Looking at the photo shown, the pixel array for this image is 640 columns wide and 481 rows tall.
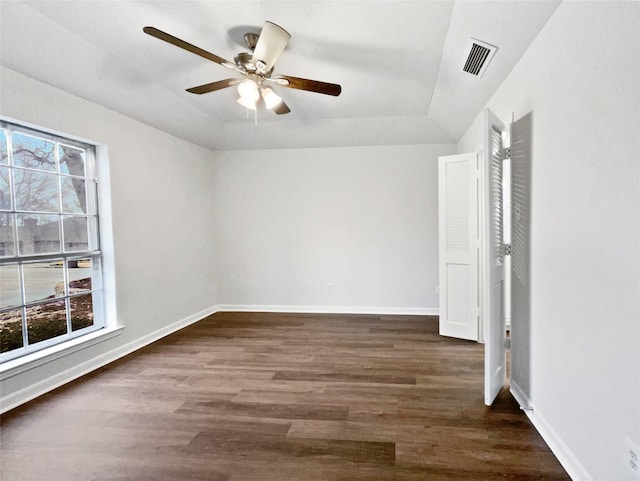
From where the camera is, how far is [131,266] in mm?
3490

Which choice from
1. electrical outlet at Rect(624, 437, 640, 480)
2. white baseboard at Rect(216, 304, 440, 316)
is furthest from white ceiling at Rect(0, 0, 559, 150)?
white baseboard at Rect(216, 304, 440, 316)

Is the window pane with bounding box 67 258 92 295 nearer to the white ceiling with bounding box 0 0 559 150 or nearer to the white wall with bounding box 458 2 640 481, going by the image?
the white ceiling with bounding box 0 0 559 150

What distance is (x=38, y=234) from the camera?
8.89ft

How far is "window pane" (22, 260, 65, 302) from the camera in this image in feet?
8.61

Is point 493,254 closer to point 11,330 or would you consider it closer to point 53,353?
point 53,353

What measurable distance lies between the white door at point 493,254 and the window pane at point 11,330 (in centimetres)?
351

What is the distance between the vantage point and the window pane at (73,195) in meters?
2.97

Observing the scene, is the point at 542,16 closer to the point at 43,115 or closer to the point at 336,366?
the point at 336,366

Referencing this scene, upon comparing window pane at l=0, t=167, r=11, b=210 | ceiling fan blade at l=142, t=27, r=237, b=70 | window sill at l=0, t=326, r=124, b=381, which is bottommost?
window sill at l=0, t=326, r=124, b=381

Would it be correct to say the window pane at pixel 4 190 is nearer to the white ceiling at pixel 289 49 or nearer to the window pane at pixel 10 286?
the window pane at pixel 10 286

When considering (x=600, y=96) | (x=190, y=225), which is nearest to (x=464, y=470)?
(x=600, y=96)

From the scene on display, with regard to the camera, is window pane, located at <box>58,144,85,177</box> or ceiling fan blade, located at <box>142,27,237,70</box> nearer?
ceiling fan blade, located at <box>142,27,237,70</box>

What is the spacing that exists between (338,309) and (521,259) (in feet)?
10.0

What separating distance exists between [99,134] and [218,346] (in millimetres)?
2424
